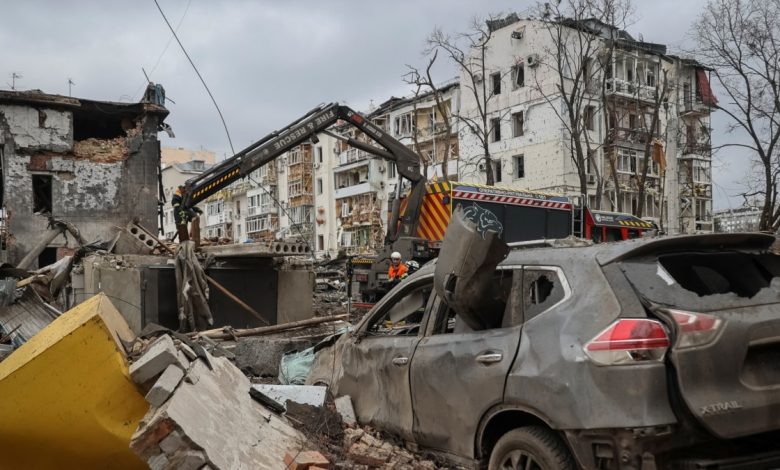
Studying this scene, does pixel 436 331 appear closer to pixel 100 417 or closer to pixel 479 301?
pixel 479 301

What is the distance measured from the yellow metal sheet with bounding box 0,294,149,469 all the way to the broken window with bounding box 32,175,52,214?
68.9 ft

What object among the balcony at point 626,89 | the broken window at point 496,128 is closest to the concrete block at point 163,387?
the balcony at point 626,89

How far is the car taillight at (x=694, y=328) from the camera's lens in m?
3.20

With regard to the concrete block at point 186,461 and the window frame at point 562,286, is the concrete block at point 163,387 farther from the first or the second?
the window frame at point 562,286

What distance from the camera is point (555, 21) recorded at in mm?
30781

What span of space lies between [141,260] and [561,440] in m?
11.6

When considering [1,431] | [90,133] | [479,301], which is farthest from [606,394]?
[90,133]

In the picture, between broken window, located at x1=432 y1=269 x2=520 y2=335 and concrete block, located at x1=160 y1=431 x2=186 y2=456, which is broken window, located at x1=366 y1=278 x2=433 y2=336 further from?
concrete block, located at x1=160 y1=431 x2=186 y2=456

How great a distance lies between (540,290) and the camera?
392cm

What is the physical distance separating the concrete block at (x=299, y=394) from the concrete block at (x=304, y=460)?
1.09 metres

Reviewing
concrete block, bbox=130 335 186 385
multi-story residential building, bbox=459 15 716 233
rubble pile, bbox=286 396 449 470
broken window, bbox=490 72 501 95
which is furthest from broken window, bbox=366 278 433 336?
broken window, bbox=490 72 501 95

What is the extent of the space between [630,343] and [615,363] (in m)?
0.12

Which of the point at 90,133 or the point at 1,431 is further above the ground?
the point at 90,133

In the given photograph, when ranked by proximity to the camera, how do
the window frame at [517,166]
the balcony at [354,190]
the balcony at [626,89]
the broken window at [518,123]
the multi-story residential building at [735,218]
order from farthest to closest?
the balcony at [354,190]
the broken window at [518,123]
the window frame at [517,166]
the balcony at [626,89]
the multi-story residential building at [735,218]
